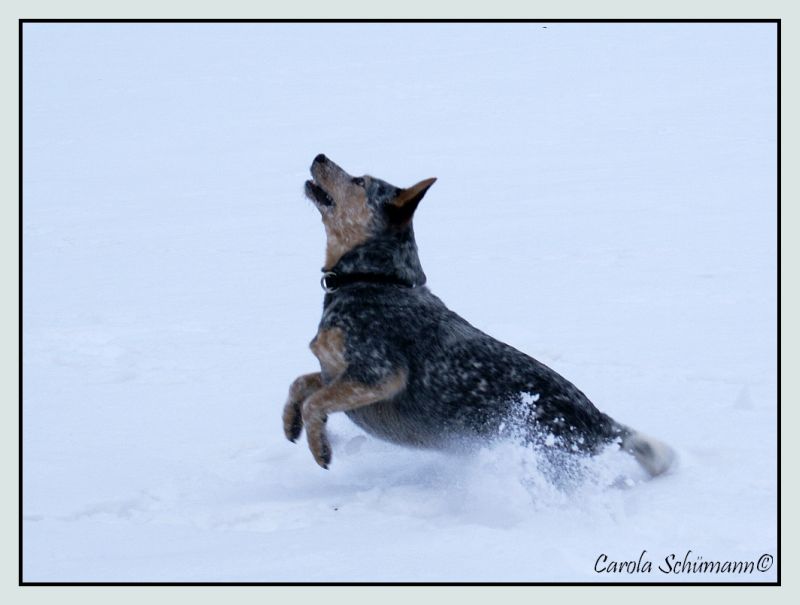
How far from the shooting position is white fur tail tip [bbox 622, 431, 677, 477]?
17.9 feet

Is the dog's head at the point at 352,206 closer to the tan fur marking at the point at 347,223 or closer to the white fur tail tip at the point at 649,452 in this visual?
the tan fur marking at the point at 347,223

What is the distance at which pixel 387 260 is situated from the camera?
5898mm

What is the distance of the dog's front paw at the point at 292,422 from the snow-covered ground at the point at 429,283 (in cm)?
19

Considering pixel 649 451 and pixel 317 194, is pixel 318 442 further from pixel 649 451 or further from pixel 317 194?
pixel 649 451

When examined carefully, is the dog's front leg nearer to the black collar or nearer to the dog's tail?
the black collar

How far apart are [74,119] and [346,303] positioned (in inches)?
557

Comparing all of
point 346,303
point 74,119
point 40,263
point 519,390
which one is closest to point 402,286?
point 346,303

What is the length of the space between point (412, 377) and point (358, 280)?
694 millimetres

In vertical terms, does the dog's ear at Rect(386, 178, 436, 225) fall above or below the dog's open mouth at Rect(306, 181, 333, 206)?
below

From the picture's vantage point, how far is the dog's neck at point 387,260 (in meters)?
5.88

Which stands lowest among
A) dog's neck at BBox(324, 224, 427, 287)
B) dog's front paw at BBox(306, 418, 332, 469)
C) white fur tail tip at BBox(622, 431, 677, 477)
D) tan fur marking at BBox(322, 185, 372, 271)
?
white fur tail tip at BBox(622, 431, 677, 477)

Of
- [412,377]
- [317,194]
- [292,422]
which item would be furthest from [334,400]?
[317,194]

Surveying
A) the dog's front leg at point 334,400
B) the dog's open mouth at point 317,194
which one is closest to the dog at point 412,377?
the dog's front leg at point 334,400

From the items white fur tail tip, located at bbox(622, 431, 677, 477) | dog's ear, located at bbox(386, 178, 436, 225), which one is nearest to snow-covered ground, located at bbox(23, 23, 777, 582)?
white fur tail tip, located at bbox(622, 431, 677, 477)
